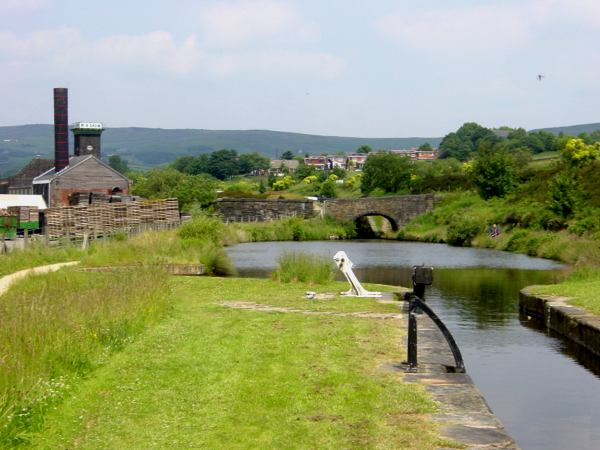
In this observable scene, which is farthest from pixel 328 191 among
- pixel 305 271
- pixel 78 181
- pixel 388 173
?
pixel 305 271

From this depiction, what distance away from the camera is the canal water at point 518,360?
11.6m

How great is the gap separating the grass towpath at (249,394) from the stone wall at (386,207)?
59725mm

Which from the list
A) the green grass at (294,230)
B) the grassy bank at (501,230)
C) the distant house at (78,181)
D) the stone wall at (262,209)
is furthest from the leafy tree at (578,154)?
the distant house at (78,181)

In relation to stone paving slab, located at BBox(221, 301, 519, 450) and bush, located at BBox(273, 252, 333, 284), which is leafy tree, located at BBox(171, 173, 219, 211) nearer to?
bush, located at BBox(273, 252, 333, 284)

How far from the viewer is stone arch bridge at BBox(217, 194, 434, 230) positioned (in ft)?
245

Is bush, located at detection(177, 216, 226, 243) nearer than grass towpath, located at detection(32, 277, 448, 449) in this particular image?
No

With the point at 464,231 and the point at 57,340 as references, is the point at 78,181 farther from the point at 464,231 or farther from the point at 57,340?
the point at 57,340

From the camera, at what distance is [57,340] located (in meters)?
10.8

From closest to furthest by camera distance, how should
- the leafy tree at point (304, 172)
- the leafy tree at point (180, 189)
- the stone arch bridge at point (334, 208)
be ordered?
the stone arch bridge at point (334, 208) → the leafy tree at point (180, 189) → the leafy tree at point (304, 172)

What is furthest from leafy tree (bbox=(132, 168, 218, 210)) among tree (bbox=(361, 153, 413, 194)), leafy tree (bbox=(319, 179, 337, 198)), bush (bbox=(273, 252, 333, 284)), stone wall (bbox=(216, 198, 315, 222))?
bush (bbox=(273, 252, 333, 284))

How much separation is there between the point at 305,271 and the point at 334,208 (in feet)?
176

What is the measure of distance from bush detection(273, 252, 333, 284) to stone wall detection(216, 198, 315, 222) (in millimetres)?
54791

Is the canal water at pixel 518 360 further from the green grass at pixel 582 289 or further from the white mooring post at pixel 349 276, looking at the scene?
the white mooring post at pixel 349 276

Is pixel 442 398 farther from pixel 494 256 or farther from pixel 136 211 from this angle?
pixel 136 211
